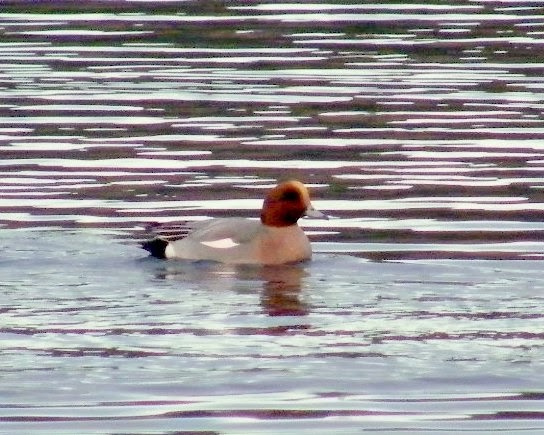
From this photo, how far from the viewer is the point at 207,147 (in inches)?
760

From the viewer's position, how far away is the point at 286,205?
15.5m

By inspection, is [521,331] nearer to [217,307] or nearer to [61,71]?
[217,307]

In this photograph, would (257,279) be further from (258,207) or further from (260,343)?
(260,343)

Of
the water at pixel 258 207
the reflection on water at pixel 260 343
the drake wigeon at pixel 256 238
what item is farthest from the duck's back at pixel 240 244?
the water at pixel 258 207

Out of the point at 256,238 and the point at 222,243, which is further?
Result: the point at 256,238

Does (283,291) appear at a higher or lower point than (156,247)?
lower

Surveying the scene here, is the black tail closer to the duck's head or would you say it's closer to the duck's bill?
the duck's head

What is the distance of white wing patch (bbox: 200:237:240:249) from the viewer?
1498 cm

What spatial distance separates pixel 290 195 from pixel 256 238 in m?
0.54

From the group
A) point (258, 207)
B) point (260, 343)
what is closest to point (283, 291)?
point (260, 343)

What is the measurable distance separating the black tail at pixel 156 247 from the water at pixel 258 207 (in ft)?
0.31

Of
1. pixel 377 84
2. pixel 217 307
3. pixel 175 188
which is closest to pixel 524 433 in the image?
pixel 217 307

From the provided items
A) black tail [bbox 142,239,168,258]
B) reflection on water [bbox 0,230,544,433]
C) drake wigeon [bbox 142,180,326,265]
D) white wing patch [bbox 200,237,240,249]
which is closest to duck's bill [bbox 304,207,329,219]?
drake wigeon [bbox 142,180,326,265]

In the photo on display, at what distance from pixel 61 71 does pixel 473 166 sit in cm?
789
